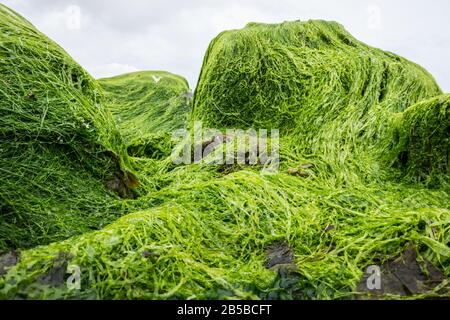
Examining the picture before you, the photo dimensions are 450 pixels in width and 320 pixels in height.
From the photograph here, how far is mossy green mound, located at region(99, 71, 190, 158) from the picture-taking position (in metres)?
5.52

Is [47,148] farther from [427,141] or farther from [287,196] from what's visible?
[427,141]

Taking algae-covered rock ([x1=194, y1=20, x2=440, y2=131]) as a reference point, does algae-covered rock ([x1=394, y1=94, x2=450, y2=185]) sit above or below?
below

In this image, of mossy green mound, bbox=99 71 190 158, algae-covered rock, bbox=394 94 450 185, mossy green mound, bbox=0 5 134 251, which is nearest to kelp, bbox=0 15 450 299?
algae-covered rock, bbox=394 94 450 185

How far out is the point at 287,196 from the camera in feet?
11.1

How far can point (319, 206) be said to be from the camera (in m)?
3.30

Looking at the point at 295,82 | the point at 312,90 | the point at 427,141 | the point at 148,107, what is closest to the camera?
the point at 427,141

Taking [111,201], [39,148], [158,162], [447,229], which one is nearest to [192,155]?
[158,162]

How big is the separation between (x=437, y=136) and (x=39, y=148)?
306 cm

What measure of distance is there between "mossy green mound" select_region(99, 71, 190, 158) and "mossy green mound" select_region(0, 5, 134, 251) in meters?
1.67

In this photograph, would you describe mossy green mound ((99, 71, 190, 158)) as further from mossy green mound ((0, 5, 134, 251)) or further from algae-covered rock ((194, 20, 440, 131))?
mossy green mound ((0, 5, 134, 251))

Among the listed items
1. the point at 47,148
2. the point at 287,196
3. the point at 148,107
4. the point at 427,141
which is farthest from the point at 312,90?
the point at 148,107

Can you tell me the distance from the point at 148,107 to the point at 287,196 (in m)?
5.88
